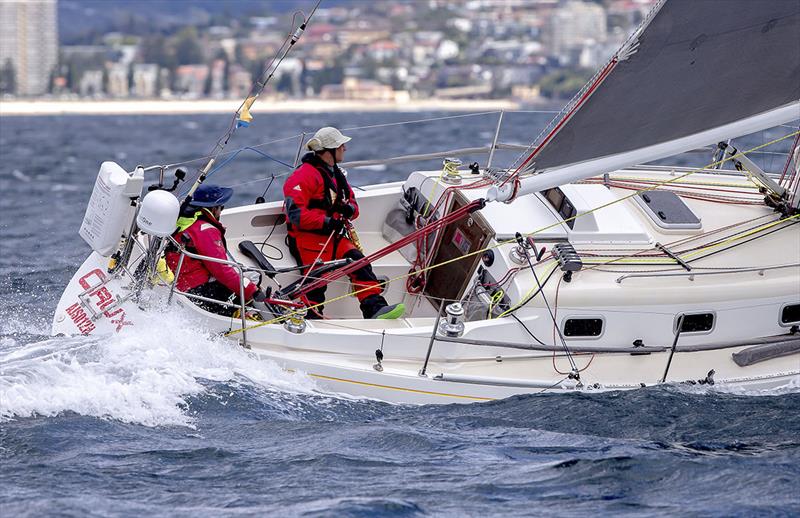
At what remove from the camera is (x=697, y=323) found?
23.7 ft

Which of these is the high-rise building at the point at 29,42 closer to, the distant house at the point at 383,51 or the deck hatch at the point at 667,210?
the distant house at the point at 383,51

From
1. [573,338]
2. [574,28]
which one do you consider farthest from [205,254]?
[574,28]

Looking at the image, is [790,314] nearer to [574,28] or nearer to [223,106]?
[223,106]

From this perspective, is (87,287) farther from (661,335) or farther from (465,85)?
(465,85)

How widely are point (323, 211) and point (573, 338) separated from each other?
1.86m

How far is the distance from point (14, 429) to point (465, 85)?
81.1 meters

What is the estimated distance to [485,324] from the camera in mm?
7047

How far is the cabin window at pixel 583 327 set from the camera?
712 centimetres

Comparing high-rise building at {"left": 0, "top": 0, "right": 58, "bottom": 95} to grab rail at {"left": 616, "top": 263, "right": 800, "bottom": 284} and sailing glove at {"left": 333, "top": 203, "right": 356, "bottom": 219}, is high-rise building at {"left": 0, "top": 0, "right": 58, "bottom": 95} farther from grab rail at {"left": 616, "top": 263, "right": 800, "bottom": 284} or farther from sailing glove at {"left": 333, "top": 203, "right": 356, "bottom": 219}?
grab rail at {"left": 616, "top": 263, "right": 800, "bottom": 284}

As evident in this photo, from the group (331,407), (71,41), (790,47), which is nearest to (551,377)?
(331,407)

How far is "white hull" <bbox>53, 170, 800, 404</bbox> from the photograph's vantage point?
6.93 metres

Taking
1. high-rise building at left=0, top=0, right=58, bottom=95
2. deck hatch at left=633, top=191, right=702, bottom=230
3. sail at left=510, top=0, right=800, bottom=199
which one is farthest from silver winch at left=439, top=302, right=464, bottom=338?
high-rise building at left=0, top=0, right=58, bottom=95

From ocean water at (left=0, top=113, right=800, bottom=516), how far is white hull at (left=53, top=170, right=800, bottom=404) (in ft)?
0.33

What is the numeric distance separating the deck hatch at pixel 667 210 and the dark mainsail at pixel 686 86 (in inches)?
36.9
